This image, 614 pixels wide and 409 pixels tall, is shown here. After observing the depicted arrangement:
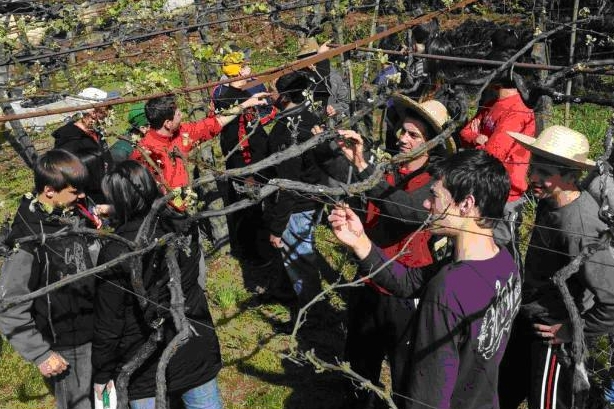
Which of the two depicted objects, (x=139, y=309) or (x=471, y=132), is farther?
(x=471, y=132)

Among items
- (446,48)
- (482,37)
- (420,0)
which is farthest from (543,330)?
(482,37)

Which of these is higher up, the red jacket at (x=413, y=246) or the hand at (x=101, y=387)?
the red jacket at (x=413, y=246)

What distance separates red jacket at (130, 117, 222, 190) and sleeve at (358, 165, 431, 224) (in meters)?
1.19

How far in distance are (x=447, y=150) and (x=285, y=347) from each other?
5.92ft

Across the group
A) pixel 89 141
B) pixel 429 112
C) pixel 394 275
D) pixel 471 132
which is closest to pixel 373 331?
pixel 394 275

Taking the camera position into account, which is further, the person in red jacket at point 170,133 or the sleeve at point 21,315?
the person in red jacket at point 170,133

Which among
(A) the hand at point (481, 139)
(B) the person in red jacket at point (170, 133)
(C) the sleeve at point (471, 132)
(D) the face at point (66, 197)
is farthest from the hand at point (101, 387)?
(C) the sleeve at point (471, 132)

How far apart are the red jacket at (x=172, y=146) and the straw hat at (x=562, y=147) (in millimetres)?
1861

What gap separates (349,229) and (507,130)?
67.6 inches

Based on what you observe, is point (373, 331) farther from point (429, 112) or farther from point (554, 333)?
point (429, 112)

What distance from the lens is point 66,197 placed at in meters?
3.10

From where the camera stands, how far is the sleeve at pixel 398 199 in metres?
2.99

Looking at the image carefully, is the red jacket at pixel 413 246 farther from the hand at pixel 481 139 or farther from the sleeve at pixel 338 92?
the sleeve at pixel 338 92

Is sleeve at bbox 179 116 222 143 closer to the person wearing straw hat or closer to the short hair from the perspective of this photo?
the short hair
